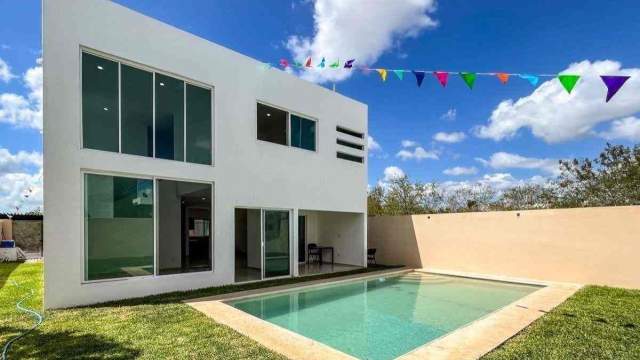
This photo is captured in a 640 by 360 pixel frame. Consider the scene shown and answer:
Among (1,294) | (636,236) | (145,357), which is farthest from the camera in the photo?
(636,236)

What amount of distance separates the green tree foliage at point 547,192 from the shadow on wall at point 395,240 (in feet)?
29.4

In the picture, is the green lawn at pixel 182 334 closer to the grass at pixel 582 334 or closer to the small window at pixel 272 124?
the grass at pixel 582 334

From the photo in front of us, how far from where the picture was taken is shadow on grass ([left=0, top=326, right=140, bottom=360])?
4606 millimetres

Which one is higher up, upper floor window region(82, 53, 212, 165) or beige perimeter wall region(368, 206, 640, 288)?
upper floor window region(82, 53, 212, 165)

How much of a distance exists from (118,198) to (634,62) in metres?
11.8

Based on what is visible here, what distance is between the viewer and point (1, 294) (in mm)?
8531

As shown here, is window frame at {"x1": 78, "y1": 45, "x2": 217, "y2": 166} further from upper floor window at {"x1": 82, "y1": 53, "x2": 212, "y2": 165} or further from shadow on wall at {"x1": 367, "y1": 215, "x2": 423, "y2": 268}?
shadow on wall at {"x1": 367, "y1": 215, "x2": 423, "y2": 268}

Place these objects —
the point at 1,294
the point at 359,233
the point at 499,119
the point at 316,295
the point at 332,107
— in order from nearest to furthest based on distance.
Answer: the point at 1,294 → the point at 316,295 → the point at 332,107 → the point at 359,233 → the point at 499,119

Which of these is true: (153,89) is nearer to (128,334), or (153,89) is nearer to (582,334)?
(128,334)

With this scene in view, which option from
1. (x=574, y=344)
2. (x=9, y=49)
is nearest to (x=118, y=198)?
(x=9, y=49)

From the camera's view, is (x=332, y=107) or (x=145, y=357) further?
(x=332, y=107)

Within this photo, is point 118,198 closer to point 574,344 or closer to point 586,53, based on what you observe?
point 574,344

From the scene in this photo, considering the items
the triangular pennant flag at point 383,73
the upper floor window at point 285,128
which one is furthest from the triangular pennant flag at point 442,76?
the upper floor window at point 285,128

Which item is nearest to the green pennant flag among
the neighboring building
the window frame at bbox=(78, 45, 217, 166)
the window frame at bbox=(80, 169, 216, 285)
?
the neighboring building
